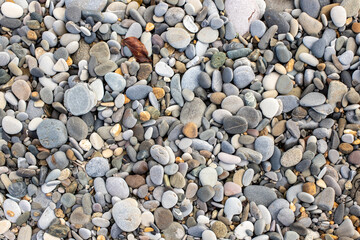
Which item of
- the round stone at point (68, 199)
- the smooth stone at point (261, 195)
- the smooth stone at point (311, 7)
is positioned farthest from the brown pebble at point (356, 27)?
the round stone at point (68, 199)

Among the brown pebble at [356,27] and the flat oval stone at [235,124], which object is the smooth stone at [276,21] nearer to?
the brown pebble at [356,27]

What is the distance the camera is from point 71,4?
1.21 m

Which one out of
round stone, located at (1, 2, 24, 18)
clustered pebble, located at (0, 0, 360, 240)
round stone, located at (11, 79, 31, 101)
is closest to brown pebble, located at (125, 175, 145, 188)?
clustered pebble, located at (0, 0, 360, 240)

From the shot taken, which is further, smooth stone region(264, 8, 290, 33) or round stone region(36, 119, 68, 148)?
smooth stone region(264, 8, 290, 33)

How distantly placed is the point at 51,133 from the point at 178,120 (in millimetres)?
388

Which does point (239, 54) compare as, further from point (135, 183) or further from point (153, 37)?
point (135, 183)

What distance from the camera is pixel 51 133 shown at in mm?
1110

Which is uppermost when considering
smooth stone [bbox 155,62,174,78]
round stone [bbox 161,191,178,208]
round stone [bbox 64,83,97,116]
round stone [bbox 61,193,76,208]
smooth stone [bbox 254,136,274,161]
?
smooth stone [bbox 155,62,174,78]

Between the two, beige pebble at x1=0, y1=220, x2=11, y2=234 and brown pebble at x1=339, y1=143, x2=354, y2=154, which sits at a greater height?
brown pebble at x1=339, y1=143, x2=354, y2=154

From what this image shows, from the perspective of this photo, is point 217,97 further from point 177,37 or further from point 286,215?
point 286,215

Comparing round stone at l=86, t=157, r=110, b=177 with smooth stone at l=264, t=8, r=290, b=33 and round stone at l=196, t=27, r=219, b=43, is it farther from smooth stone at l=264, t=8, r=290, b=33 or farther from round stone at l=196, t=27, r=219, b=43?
smooth stone at l=264, t=8, r=290, b=33

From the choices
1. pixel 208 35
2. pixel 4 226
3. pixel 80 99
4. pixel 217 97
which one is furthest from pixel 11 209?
pixel 208 35

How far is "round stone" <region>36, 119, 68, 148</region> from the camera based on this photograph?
111cm

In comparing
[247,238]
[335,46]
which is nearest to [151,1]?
[335,46]
